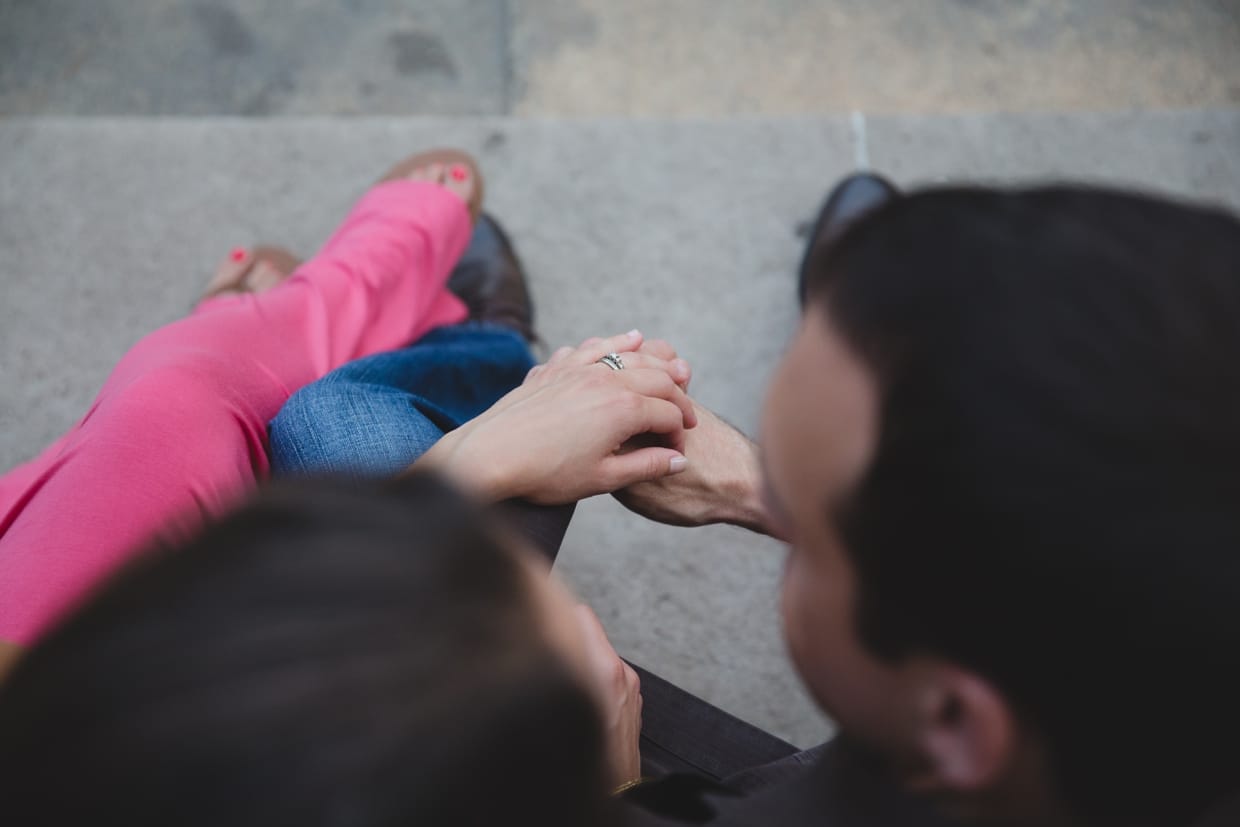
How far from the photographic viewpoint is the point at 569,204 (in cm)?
180

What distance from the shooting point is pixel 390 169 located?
1793mm

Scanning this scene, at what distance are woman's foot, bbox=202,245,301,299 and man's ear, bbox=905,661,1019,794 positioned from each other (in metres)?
1.41

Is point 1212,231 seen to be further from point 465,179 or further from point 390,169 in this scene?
point 390,169


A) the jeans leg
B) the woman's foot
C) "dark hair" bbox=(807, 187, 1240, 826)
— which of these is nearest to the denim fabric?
the jeans leg

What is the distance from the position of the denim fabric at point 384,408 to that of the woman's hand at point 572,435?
0.29ft

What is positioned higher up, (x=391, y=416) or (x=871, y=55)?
(x=871, y=55)

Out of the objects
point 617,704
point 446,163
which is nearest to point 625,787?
point 617,704

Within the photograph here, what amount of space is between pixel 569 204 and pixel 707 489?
95 cm

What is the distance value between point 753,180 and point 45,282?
1395mm

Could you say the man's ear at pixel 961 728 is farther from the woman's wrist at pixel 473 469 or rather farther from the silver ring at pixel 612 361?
the silver ring at pixel 612 361

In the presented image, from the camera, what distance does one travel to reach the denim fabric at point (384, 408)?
93 cm

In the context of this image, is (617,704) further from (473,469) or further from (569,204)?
(569,204)

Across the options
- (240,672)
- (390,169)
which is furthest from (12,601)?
(390,169)

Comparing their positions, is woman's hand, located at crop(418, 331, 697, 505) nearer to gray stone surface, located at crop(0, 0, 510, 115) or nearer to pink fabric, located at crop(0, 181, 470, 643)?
pink fabric, located at crop(0, 181, 470, 643)
